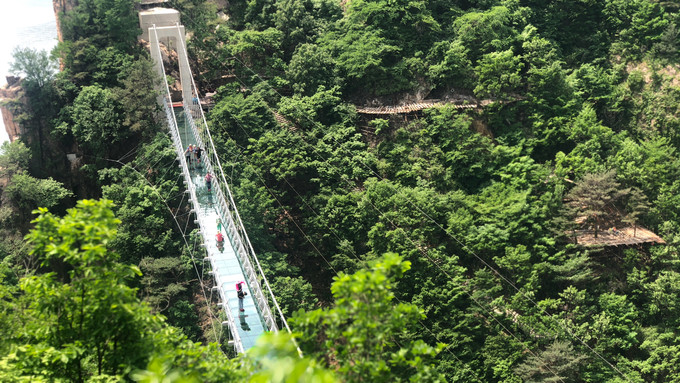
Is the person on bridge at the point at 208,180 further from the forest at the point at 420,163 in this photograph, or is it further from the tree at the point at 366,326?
the tree at the point at 366,326

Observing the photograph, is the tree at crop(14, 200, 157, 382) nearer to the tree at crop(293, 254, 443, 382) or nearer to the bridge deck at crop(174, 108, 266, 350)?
the tree at crop(293, 254, 443, 382)

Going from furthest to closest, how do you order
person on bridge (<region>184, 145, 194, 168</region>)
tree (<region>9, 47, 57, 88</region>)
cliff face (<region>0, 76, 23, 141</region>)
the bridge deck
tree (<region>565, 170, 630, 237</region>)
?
cliff face (<region>0, 76, 23, 141</region>), tree (<region>9, 47, 57, 88</region>), tree (<region>565, 170, 630, 237</region>), person on bridge (<region>184, 145, 194, 168</region>), the bridge deck

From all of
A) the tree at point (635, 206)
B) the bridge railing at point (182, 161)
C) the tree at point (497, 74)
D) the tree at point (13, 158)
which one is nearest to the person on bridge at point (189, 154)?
the bridge railing at point (182, 161)

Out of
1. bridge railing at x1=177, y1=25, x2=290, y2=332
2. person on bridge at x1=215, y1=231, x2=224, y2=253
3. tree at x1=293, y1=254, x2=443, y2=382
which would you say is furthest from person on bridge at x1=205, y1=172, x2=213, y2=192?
tree at x1=293, y1=254, x2=443, y2=382

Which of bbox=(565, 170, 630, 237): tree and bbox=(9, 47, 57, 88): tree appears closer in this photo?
bbox=(565, 170, 630, 237): tree

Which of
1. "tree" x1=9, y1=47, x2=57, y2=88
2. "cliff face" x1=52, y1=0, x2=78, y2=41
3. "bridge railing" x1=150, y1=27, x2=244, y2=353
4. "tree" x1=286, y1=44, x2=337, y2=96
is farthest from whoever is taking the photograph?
"cliff face" x1=52, y1=0, x2=78, y2=41

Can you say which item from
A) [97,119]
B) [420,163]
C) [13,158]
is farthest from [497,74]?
[13,158]
